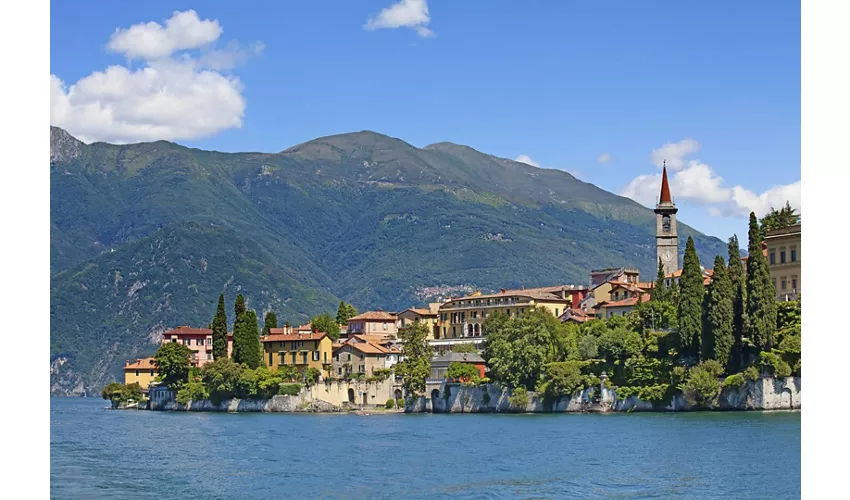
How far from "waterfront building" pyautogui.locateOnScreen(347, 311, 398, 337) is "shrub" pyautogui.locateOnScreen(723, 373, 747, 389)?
1685 inches

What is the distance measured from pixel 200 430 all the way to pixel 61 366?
143m

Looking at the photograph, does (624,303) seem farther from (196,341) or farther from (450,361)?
(196,341)

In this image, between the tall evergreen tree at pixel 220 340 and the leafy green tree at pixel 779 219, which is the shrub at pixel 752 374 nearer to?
the leafy green tree at pixel 779 219

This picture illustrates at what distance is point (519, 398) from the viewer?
65562 mm

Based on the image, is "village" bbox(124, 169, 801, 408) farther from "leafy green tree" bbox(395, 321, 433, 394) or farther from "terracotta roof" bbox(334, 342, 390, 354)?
"leafy green tree" bbox(395, 321, 433, 394)

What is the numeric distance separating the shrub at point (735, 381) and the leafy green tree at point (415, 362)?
23080 mm

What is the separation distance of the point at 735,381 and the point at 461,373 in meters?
22.1

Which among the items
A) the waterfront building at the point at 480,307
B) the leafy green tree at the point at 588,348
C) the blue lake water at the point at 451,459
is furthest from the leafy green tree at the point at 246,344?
the leafy green tree at the point at 588,348

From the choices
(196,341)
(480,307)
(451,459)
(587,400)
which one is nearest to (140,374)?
(196,341)

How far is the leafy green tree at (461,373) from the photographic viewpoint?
73062 millimetres

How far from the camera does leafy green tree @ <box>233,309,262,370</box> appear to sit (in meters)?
81.7

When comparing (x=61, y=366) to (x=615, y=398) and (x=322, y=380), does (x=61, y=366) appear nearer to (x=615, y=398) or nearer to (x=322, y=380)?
(x=322, y=380)
